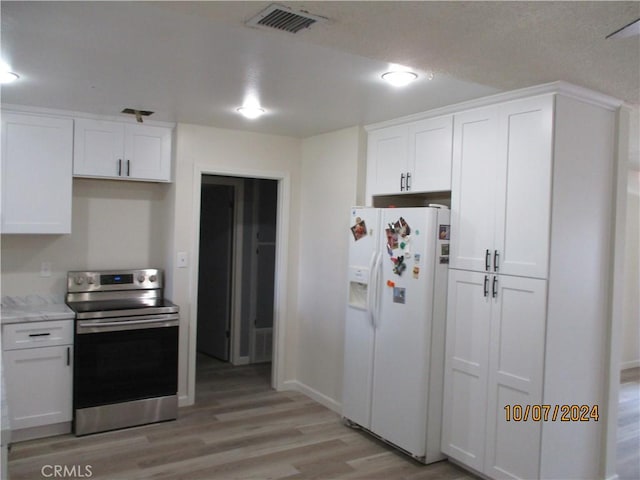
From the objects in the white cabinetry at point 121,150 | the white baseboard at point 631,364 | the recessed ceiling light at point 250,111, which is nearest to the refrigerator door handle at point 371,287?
the recessed ceiling light at point 250,111

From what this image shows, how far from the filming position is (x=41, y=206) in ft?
12.7

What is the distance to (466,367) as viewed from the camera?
3.29 meters

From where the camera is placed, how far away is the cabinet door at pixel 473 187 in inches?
124

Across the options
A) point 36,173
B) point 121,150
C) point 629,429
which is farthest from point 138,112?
point 629,429

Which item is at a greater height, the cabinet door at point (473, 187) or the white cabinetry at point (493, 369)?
the cabinet door at point (473, 187)

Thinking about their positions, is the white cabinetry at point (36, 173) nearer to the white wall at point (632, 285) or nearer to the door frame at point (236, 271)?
the door frame at point (236, 271)

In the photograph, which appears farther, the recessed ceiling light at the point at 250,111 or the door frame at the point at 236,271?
the door frame at the point at 236,271

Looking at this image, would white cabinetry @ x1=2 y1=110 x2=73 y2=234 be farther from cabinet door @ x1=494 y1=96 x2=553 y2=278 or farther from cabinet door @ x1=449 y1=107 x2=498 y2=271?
cabinet door @ x1=494 y1=96 x2=553 y2=278

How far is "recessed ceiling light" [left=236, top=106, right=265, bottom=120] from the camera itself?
3.65 meters

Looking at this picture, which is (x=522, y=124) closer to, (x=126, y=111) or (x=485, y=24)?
(x=485, y=24)

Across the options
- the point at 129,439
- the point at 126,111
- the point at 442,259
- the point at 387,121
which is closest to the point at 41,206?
the point at 126,111

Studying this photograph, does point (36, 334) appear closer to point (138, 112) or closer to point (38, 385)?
point (38, 385)
